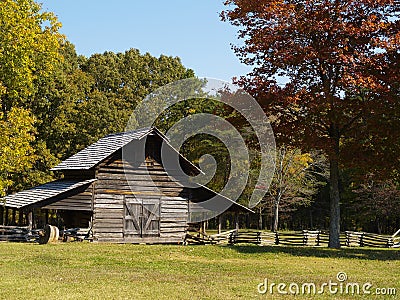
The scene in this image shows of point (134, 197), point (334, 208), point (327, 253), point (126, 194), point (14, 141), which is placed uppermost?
point (14, 141)

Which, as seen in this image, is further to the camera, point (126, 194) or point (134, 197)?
point (134, 197)

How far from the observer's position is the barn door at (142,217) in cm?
3022

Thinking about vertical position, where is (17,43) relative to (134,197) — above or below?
above

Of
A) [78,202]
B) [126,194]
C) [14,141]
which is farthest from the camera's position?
[126,194]

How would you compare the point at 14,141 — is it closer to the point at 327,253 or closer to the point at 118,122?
the point at 327,253

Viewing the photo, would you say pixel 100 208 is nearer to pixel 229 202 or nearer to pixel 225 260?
pixel 229 202

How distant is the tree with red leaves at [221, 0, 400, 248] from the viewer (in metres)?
22.3

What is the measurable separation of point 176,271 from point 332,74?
462 inches

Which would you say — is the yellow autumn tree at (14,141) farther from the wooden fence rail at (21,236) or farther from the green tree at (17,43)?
the wooden fence rail at (21,236)

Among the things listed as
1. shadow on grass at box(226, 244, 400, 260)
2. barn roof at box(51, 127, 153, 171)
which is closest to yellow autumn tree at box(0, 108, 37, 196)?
barn roof at box(51, 127, 153, 171)

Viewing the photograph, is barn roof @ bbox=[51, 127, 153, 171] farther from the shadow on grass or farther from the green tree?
the shadow on grass

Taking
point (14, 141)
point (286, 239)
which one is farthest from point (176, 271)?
point (286, 239)

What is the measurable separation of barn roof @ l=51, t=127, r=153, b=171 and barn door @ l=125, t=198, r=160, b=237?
2.69m

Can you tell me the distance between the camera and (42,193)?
2880 centimetres
